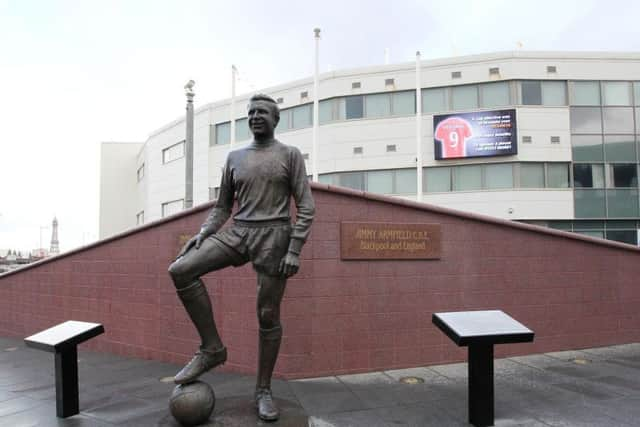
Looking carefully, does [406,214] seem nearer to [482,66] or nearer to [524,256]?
[524,256]

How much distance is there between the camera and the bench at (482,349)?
401 centimetres

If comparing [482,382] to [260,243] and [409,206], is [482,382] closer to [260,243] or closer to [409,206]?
[260,243]

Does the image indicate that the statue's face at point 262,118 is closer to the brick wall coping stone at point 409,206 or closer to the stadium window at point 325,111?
the brick wall coping stone at point 409,206

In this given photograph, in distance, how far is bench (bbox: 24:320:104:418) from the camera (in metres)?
4.34

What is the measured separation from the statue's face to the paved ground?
2380mm

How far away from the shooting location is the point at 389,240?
6.38 metres

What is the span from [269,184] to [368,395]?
260 cm

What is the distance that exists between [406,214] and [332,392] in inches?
99.2

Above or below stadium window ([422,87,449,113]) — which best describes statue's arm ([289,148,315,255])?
below

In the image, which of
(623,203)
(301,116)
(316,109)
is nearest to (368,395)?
(316,109)

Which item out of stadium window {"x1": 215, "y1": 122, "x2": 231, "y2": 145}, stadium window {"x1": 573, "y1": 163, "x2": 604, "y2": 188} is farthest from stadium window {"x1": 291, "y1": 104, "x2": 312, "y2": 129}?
stadium window {"x1": 573, "y1": 163, "x2": 604, "y2": 188}

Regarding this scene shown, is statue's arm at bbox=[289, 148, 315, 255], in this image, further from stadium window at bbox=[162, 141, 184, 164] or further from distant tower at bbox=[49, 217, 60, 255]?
distant tower at bbox=[49, 217, 60, 255]

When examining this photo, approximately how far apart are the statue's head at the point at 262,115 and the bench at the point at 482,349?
2.28m

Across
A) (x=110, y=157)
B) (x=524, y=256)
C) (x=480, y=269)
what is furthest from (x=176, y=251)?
(x=110, y=157)
